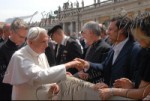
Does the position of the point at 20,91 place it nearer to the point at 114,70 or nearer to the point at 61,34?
the point at 114,70

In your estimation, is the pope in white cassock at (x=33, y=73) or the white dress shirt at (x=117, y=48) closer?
the pope in white cassock at (x=33, y=73)

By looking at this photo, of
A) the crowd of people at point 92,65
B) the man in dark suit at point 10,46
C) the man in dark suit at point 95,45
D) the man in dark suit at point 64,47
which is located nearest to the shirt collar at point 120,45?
the crowd of people at point 92,65

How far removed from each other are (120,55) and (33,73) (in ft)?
3.44

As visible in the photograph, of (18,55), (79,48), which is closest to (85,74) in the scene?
(18,55)

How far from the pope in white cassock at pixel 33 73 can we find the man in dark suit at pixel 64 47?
283 cm

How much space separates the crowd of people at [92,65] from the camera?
9.36 feet

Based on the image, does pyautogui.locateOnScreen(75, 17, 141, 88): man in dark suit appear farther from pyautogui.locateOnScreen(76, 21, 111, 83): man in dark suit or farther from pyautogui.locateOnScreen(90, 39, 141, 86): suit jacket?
pyautogui.locateOnScreen(76, 21, 111, 83): man in dark suit

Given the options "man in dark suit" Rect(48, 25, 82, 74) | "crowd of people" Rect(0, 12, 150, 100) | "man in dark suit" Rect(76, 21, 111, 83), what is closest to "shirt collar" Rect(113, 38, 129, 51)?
"crowd of people" Rect(0, 12, 150, 100)

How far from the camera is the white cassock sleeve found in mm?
3074

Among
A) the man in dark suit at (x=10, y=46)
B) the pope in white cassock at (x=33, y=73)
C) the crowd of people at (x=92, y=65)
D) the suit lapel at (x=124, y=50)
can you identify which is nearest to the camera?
the crowd of people at (x=92, y=65)

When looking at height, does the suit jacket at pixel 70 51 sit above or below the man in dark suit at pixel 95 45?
below

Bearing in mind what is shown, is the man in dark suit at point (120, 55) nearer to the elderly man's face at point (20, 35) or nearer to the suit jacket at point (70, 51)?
the elderly man's face at point (20, 35)

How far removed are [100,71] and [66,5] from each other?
6112 centimetres

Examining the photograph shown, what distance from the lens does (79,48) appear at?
6.27m
